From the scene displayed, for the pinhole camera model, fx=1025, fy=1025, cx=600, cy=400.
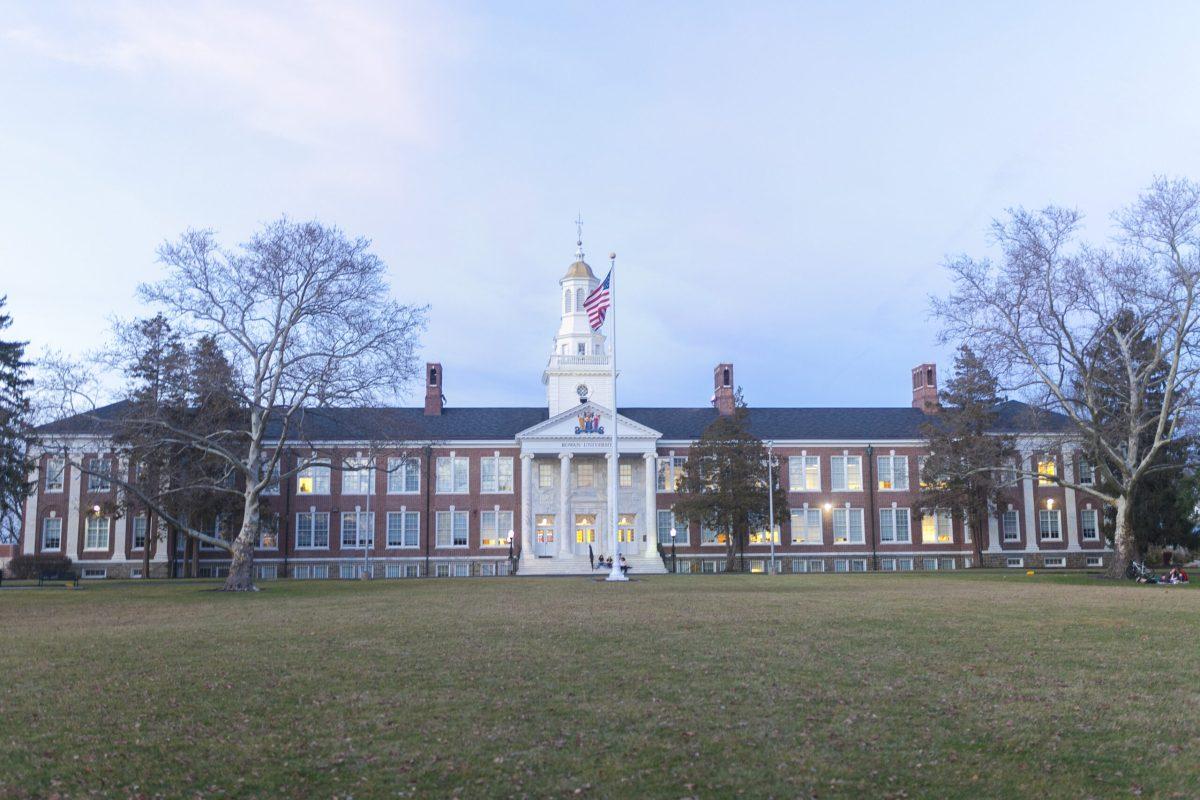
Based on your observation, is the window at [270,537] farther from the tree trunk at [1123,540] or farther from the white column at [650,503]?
the tree trunk at [1123,540]

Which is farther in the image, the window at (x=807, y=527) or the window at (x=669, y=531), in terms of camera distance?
the window at (x=807, y=527)

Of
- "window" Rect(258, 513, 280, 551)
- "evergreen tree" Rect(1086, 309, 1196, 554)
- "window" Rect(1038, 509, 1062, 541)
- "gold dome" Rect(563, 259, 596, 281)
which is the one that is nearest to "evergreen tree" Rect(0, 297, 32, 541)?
A: "window" Rect(258, 513, 280, 551)

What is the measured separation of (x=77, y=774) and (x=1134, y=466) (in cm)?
3951

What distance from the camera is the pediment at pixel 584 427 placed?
61.8 metres

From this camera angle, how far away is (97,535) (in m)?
59.6

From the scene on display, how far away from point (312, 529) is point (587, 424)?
17946 millimetres

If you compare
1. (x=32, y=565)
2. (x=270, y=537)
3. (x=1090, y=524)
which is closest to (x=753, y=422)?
(x=1090, y=524)

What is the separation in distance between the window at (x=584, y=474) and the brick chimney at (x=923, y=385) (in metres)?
23.2

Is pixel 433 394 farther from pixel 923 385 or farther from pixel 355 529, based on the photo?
pixel 923 385

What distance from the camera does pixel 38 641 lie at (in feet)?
58.5

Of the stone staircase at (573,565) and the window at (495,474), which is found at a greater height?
the window at (495,474)

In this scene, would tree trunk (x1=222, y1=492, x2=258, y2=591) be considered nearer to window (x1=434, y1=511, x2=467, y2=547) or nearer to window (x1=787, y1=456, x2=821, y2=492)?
window (x1=434, y1=511, x2=467, y2=547)

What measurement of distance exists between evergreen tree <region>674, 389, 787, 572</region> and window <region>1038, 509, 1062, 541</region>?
18722 mm

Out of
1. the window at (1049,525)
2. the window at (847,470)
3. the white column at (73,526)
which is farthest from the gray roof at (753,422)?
the white column at (73,526)
